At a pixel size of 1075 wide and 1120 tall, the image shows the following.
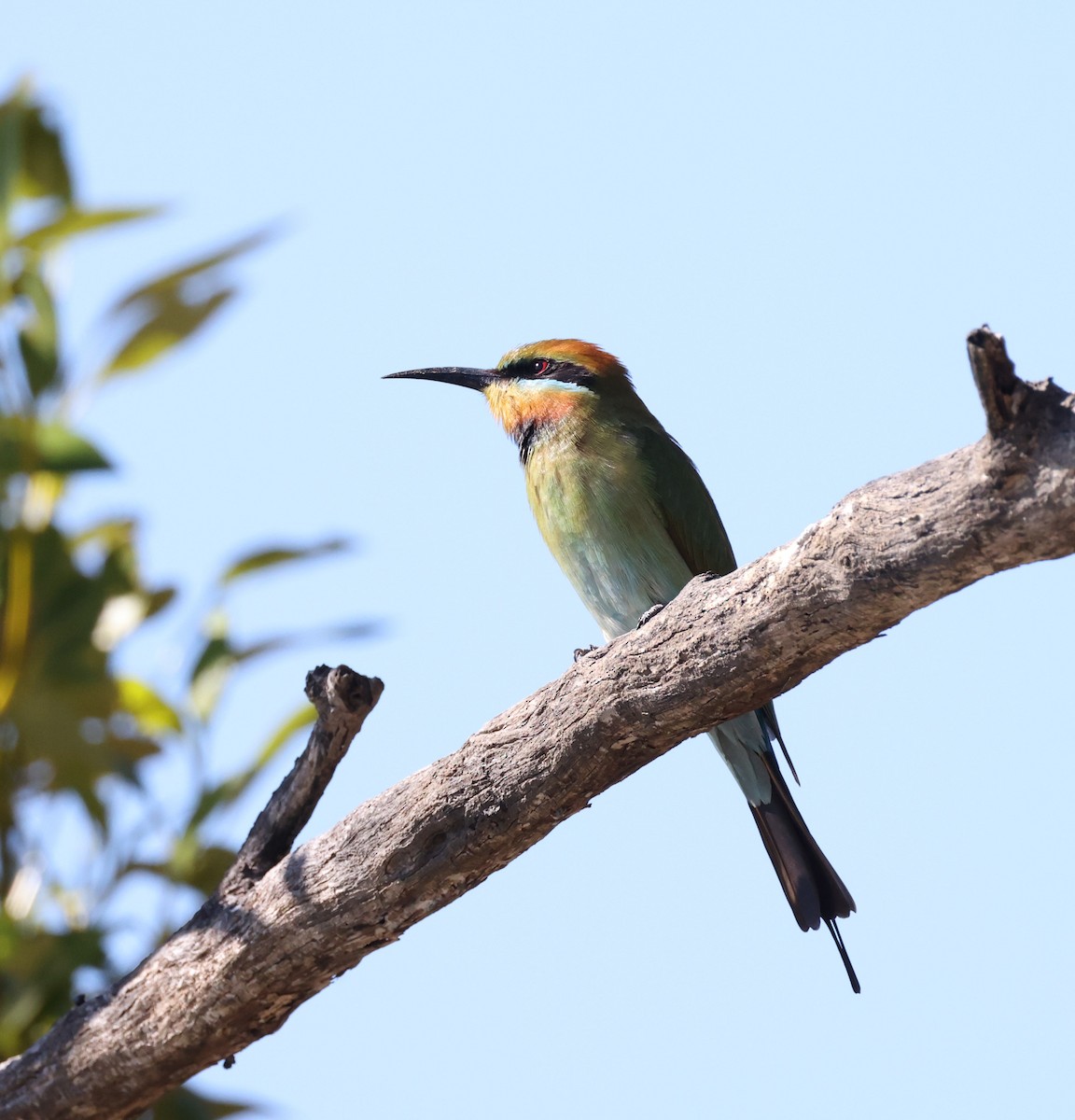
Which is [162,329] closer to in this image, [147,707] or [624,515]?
[147,707]

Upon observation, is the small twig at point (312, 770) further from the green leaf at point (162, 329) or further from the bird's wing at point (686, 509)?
the bird's wing at point (686, 509)

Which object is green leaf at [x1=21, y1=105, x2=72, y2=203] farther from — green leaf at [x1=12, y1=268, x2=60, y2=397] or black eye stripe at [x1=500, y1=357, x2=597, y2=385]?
black eye stripe at [x1=500, y1=357, x2=597, y2=385]

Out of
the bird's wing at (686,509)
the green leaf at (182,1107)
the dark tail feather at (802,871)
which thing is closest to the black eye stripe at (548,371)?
the bird's wing at (686,509)

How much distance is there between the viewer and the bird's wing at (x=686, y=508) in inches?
122

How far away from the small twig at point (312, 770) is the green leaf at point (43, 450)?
74 centimetres

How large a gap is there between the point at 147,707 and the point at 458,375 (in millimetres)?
1230

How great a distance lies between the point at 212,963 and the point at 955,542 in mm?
1291

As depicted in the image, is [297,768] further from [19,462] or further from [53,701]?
[19,462]

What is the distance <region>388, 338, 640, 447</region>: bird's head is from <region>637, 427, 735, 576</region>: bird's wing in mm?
192

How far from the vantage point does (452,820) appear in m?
2.01

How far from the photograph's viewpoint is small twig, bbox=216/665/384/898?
2.03m

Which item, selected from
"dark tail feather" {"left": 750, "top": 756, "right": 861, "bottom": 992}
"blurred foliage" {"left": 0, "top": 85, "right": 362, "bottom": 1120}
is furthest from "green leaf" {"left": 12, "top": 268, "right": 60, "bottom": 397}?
"dark tail feather" {"left": 750, "top": 756, "right": 861, "bottom": 992}

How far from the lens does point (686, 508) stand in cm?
312

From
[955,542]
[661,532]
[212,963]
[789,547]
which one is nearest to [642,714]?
[789,547]
